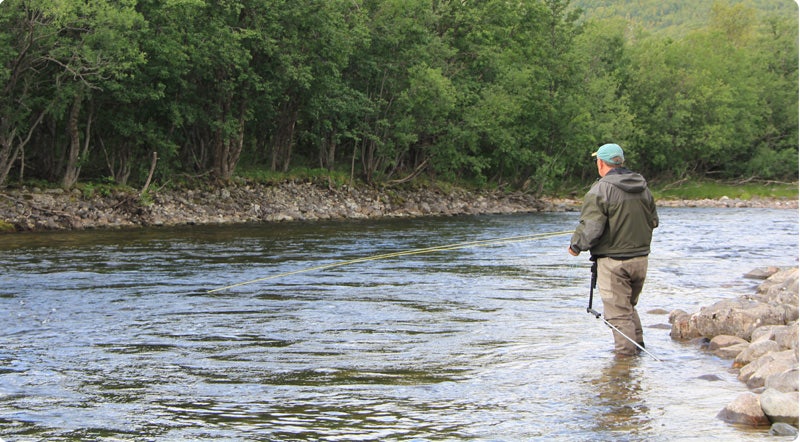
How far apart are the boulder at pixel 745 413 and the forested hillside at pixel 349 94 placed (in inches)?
855

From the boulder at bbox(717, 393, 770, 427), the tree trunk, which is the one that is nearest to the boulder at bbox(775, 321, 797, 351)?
the boulder at bbox(717, 393, 770, 427)

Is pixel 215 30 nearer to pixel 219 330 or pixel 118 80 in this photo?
pixel 118 80

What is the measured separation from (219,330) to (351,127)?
1249 inches

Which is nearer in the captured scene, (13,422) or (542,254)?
(13,422)

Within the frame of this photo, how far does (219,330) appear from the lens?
33.9 feet

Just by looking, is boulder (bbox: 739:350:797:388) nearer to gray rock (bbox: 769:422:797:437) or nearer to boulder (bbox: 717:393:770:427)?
boulder (bbox: 717:393:770:427)

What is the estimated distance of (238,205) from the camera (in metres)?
32.0

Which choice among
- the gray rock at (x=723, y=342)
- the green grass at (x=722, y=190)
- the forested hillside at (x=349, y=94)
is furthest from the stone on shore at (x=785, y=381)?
the green grass at (x=722, y=190)

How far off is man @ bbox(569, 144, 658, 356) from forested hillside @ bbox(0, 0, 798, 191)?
64.1 feet

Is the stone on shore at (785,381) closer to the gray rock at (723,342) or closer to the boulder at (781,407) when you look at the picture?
the boulder at (781,407)

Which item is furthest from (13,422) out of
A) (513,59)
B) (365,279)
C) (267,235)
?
(513,59)

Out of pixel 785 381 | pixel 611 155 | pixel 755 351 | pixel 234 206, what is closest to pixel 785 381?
pixel 785 381

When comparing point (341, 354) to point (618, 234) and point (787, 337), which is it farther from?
point (787, 337)

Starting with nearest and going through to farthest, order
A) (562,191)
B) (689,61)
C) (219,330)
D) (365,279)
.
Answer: (219,330), (365,279), (562,191), (689,61)
